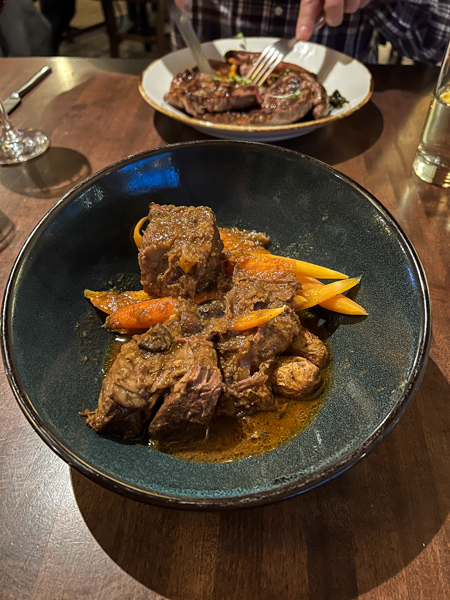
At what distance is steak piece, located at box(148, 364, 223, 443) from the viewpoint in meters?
1.31

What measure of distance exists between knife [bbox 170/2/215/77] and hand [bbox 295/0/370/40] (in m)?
0.65

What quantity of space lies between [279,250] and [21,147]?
5.93 ft

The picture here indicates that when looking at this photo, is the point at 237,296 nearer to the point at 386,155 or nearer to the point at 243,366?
the point at 243,366

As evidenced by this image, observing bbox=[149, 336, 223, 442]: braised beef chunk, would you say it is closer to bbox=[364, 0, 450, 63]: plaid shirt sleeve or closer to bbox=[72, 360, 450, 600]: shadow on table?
bbox=[72, 360, 450, 600]: shadow on table

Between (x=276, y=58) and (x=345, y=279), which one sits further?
(x=276, y=58)

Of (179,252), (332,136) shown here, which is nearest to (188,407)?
(179,252)

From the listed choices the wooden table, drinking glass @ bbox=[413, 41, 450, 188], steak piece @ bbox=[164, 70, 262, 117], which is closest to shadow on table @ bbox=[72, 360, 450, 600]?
the wooden table

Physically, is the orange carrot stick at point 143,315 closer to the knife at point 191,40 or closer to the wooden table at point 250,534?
the wooden table at point 250,534

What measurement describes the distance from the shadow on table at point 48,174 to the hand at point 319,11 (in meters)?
1.67

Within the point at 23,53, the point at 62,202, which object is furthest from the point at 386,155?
the point at 23,53

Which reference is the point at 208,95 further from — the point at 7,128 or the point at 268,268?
the point at 268,268

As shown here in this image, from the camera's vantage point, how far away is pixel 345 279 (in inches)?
66.2

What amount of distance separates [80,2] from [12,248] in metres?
9.54

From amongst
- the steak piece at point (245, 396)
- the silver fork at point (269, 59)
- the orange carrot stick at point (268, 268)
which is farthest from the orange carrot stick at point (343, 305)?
the silver fork at point (269, 59)
